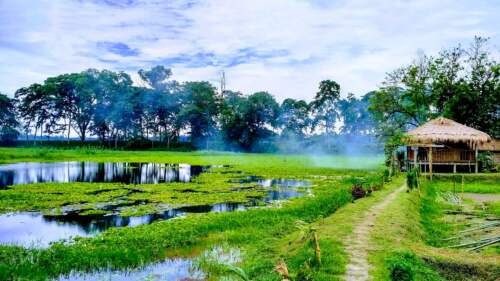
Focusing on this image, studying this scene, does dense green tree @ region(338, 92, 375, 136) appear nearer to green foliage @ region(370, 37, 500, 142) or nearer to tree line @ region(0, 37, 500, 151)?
tree line @ region(0, 37, 500, 151)

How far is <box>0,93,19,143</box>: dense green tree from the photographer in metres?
66.9

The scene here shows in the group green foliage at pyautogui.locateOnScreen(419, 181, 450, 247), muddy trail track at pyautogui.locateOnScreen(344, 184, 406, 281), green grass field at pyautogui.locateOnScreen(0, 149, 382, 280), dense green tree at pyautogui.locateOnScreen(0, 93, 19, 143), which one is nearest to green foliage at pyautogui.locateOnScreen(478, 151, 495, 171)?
green foliage at pyautogui.locateOnScreen(419, 181, 450, 247)

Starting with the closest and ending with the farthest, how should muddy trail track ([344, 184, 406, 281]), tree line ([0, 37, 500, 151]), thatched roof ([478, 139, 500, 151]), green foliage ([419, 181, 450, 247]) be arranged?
muddy trail track ([344, 184, 406, 281])
green foliage ([419, 181, 450, 247])
thatched roof ([478, 139, 500, 151])
tree line ([0, 37, 500, 151])

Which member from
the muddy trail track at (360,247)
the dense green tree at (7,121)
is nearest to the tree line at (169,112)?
the dense green tree at (7,121)

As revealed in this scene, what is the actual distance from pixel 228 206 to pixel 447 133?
15.3 m

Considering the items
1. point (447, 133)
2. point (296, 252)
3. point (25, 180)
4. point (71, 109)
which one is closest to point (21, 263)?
point (296, 252)

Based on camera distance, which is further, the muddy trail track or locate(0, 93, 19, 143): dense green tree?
locate(0, 93, 19, 143): dense green tree

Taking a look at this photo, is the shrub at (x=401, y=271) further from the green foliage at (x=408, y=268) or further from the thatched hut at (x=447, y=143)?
the thatched hut at (x=447, y=143)

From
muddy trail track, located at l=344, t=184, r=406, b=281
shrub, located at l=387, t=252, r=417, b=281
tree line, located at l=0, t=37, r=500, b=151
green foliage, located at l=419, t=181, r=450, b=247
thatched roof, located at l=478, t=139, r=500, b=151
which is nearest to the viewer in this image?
shrub, located at l=387, t=252, r=417, b=281

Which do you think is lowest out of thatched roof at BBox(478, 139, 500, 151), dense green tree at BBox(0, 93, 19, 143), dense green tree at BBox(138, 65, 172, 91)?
thatched roof at BBox(478, 139, 500, 151)

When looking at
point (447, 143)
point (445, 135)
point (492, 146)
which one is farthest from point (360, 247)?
point (492, 146)

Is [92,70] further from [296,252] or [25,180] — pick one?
[296,252]

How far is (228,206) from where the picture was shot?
16.7 m

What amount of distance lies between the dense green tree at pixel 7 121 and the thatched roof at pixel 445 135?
62389mm
